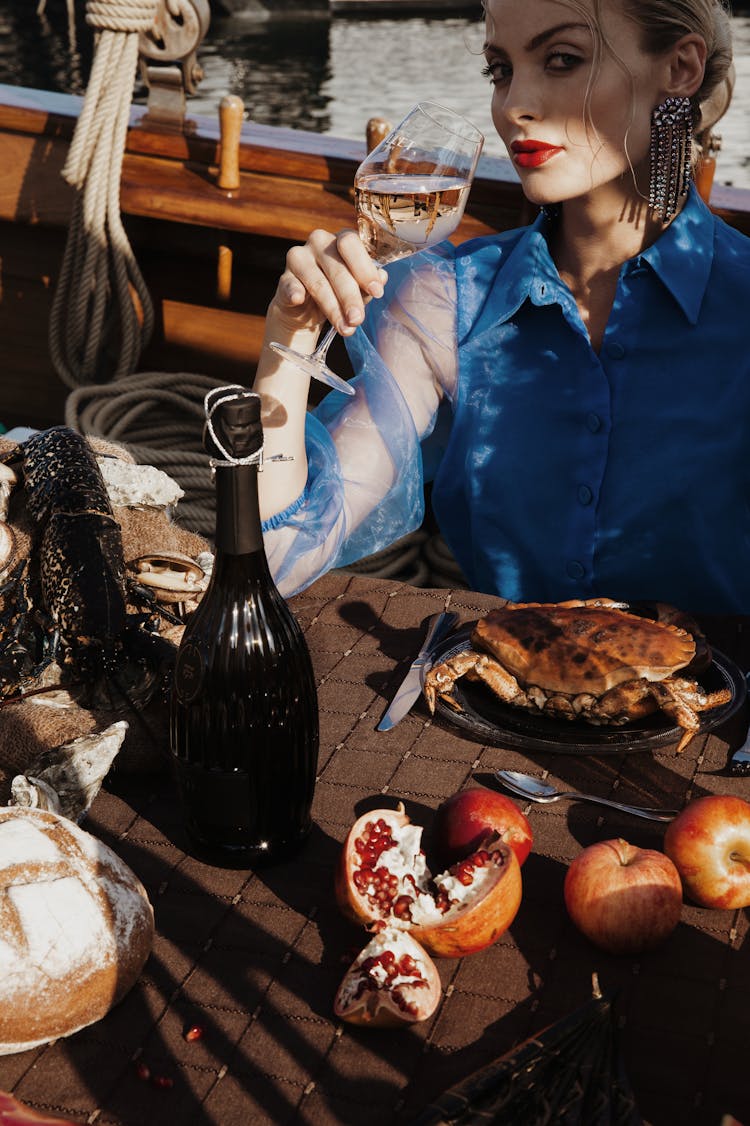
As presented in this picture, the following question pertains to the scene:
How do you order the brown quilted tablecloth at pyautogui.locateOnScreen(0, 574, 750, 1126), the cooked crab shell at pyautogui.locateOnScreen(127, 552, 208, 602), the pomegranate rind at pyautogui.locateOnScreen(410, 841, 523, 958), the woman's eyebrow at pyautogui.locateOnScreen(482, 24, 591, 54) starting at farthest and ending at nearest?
the woman's eyebrow at pyautogui.locateOnScreen(482, 24, 591, 54)
the cooked crab shell at pyautogui.locateOnScreen(127, 552, 208, 602)
the pomegranate rind at pyautogui.locateOnScreen(410, 841, 523, 958)
the brown quilted tablecloth at pyautogui.locateOnScreen(0, 574, 750, 1126)

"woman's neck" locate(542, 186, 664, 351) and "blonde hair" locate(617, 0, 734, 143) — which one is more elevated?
"blonde hair" locate(617, 0, 734, 143)

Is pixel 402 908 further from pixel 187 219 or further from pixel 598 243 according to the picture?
pixel 187 219

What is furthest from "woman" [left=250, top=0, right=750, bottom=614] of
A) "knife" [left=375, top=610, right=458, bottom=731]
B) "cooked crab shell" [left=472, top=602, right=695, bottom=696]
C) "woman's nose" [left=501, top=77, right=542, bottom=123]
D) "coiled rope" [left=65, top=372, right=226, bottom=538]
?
"coiled rope" [left=65, top=372, right=226, bottom=538]

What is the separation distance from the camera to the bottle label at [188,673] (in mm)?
1123

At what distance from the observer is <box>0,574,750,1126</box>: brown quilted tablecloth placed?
89 centimetres

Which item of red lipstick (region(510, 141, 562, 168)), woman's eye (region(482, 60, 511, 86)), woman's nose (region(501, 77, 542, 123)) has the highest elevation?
woman's eye (region(482, 60, 511, 86))

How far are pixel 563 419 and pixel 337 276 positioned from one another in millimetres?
760

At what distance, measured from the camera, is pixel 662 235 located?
1988 mm

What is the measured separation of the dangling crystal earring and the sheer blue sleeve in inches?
16.6

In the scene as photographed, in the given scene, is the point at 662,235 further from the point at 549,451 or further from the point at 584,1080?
the point at 584,1080

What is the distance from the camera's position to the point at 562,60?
174 centimetres

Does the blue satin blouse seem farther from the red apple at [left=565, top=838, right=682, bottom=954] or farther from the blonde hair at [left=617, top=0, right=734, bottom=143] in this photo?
the red apple at [left=565, top=838, right=682, bottom=954]

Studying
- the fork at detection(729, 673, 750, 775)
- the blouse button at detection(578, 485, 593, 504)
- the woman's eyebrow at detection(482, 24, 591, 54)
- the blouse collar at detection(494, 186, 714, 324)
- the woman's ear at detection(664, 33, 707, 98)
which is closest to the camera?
the fork at detection(729, 673, 750, 775)

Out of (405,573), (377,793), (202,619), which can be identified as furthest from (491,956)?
(405,573)
